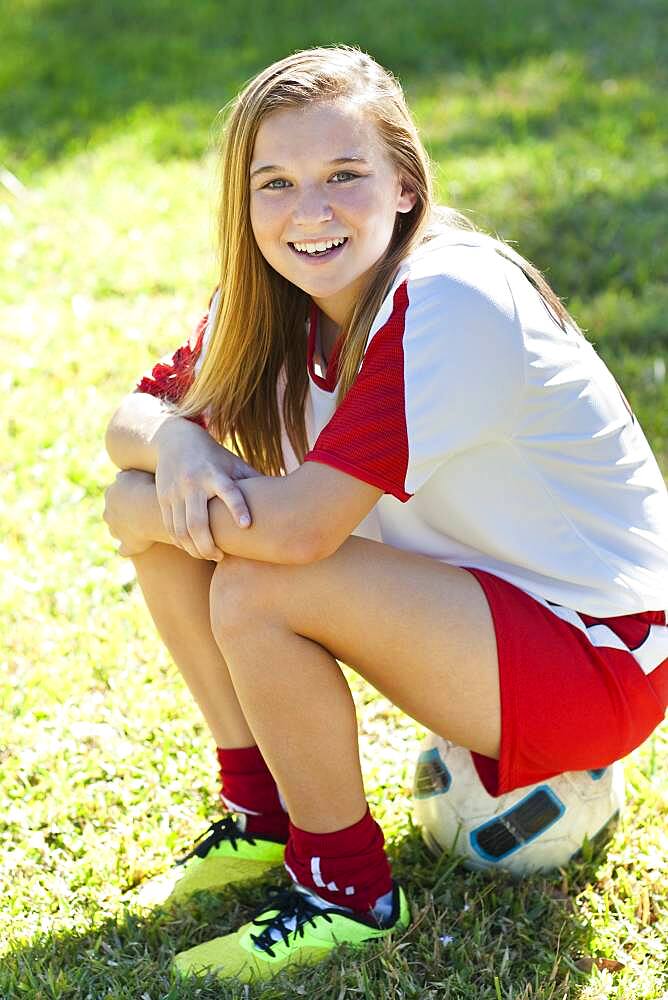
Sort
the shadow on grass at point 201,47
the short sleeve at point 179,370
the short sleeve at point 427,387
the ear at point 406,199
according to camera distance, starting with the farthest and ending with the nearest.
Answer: the shadow on grass at point 201,47, the short sleeve at point 179,370, the ear at point 406,199, the short sleeve at point 427,387

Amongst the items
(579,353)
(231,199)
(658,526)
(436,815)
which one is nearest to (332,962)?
(436,815)

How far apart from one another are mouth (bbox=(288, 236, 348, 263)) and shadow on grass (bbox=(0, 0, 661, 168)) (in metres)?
3.97

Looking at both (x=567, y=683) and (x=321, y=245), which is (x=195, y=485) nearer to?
(x=321, y=245)

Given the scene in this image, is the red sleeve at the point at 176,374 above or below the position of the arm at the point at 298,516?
above

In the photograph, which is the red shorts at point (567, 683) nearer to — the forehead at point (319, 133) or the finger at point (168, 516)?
the finger at point (168, 516)

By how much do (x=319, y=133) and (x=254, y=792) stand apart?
1.18 meters

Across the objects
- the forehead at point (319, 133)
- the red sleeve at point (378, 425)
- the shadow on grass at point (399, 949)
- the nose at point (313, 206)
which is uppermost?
the forehead at point (319, 133)

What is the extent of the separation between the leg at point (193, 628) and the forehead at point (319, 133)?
0.71m

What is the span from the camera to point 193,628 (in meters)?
2.34

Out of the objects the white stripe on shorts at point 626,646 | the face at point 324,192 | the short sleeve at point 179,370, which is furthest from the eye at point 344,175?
the white stripe on shorts at point 626,646

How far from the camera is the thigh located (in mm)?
2020

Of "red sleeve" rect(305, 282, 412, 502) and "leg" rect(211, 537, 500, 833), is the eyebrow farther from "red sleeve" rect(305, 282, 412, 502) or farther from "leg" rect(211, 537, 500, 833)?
"leg" rect(211, 537, 500, 833)

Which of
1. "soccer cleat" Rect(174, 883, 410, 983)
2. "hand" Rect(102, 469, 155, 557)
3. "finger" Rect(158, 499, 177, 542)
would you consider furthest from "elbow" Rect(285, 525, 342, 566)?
"soccer cleat" Rect(174, 883, 410, 983)

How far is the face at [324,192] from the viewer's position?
214cm
